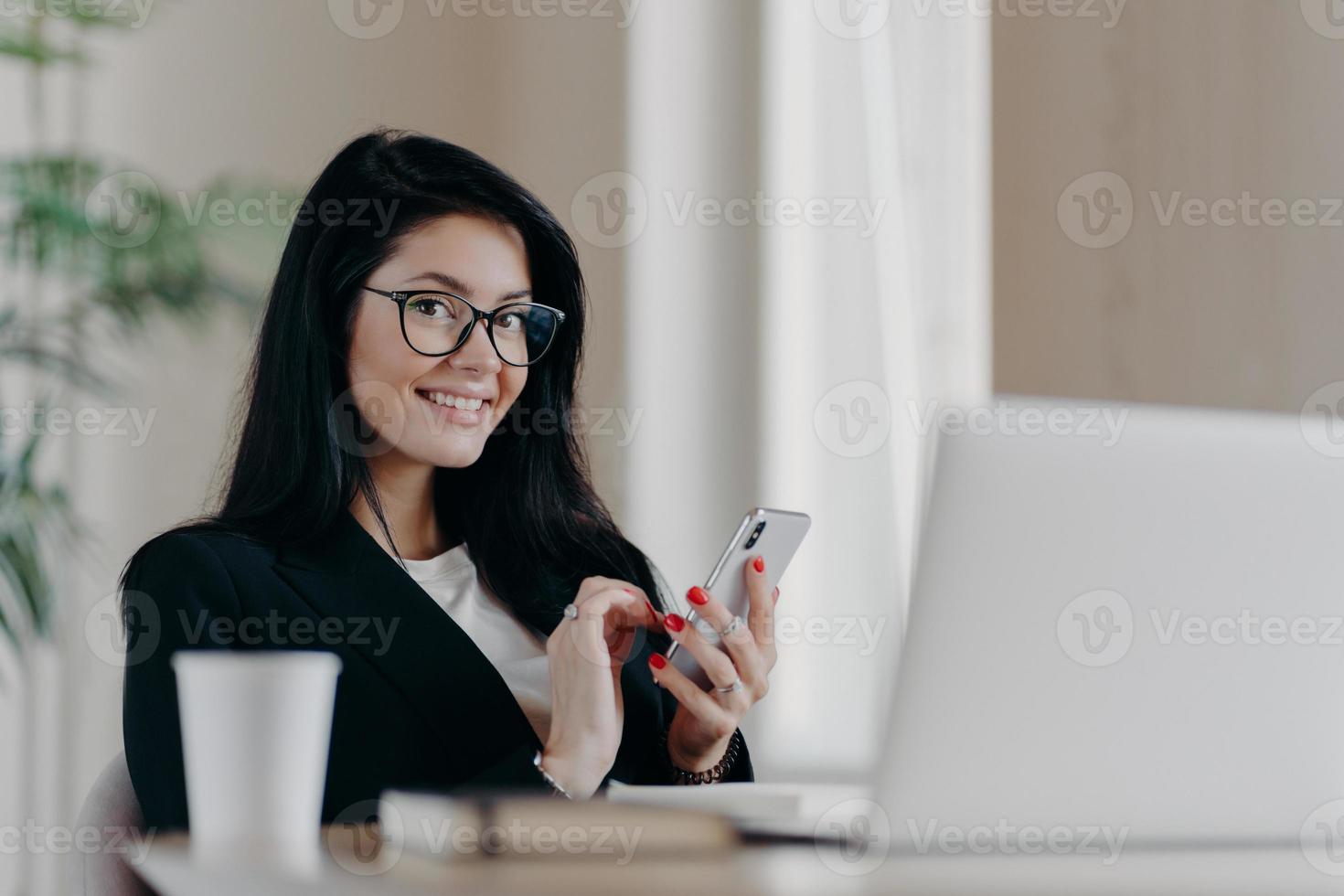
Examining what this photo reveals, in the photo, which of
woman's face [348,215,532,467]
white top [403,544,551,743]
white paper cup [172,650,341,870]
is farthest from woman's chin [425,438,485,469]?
white paper cup [172,650,341,870]

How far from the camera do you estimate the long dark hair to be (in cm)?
156

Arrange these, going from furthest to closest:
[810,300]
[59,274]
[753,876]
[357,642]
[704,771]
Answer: [810,300] → [59,274] → [704,771] → [357,642] → [753,876]

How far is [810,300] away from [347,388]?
1533mm

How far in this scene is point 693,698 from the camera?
142cm

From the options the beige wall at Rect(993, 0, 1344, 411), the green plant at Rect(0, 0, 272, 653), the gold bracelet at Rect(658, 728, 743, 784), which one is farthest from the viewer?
the green plant at Rect(0, 0, 272, 653)

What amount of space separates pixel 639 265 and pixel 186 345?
1.01 metres

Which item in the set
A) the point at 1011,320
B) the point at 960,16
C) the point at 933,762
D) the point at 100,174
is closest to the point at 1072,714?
the point at 933,762

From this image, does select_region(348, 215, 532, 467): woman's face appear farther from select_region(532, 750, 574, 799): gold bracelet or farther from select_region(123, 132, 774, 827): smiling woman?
select_region(532, 750, 574, 799): gold bracelet

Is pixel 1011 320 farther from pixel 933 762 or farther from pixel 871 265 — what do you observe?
pixel 933 762

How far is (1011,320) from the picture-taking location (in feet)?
9.02

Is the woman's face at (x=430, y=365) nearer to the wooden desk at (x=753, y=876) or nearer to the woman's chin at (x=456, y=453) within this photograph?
the woman's chin at (x=456, y=453)

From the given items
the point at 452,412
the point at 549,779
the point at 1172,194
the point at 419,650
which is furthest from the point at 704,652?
the point at 1172,194

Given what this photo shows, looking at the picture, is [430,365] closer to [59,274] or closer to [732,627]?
[732,627]

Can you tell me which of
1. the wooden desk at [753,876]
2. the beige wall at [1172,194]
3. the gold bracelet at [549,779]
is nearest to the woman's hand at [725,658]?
the gold bracelet at [549,779]
